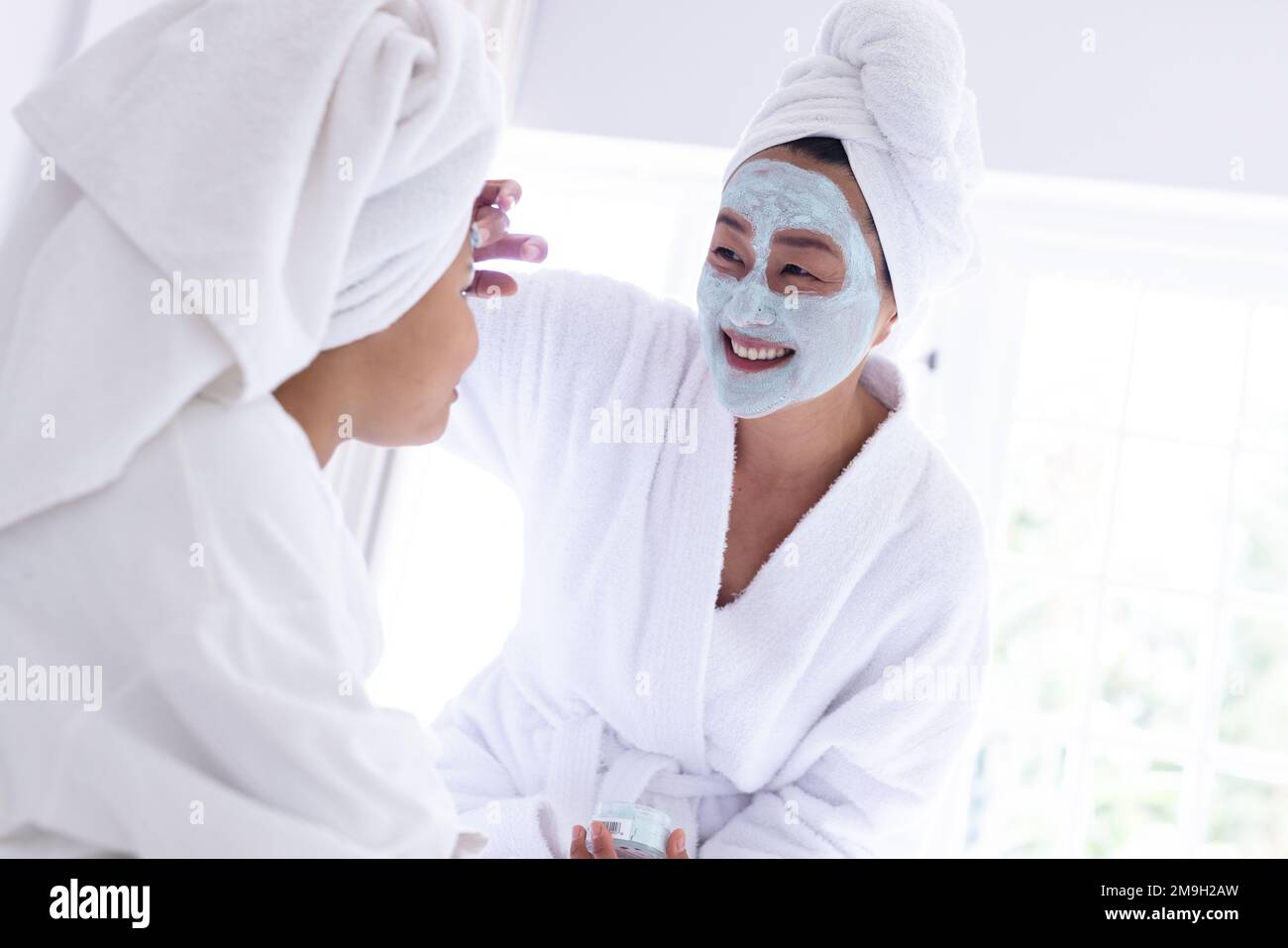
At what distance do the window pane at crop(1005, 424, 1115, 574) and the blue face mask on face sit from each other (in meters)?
0.93

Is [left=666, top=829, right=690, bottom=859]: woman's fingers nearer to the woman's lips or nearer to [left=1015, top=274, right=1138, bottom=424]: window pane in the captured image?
the woman's lips

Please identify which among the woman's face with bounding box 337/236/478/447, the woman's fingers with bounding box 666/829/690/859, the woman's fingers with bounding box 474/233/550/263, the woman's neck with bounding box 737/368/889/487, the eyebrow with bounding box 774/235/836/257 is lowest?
the woman's fingers with bounding box 666/829/690/859

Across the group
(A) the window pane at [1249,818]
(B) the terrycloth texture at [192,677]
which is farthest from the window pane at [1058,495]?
(B) the terrycloth texture at [192,677]

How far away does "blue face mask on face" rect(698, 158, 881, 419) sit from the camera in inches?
52.7

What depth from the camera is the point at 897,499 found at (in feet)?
4.75

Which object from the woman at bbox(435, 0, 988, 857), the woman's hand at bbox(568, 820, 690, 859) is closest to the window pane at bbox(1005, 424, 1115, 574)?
the woman at bbox(435, 0, 988, 857)

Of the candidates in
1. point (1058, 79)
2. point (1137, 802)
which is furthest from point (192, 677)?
point (1137, 802)

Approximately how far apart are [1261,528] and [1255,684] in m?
0.27

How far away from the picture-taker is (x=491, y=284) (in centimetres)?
127

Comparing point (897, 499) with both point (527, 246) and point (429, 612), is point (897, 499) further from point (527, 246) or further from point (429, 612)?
point (429, 612)

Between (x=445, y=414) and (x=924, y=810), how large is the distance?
760mm

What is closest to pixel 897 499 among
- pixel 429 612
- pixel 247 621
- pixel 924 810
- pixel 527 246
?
pixel 924 810

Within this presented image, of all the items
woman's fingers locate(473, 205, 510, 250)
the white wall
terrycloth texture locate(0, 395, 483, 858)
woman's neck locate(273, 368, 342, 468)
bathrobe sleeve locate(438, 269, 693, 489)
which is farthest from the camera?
the white wall

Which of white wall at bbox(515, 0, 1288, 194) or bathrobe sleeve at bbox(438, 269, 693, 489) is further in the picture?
white wall at bbox(515, 0, 1288, 194)
